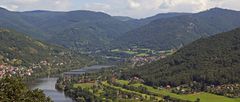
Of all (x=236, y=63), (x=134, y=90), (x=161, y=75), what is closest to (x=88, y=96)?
(x=134, y=90)

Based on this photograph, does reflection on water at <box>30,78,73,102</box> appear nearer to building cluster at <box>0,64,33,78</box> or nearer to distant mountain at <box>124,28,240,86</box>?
building cluster at <box>0,64,33,78</box>

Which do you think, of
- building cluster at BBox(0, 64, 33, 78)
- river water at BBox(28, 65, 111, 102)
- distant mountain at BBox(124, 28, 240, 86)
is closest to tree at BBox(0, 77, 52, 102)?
river water at BBox(28, 65, 111, 102)

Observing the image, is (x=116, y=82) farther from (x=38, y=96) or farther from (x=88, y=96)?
(x=38, y=96)

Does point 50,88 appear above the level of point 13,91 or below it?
below

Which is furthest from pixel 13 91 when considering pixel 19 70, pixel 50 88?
pixel 19 70

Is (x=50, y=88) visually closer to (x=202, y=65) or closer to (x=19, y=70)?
(x=19, y=70)
